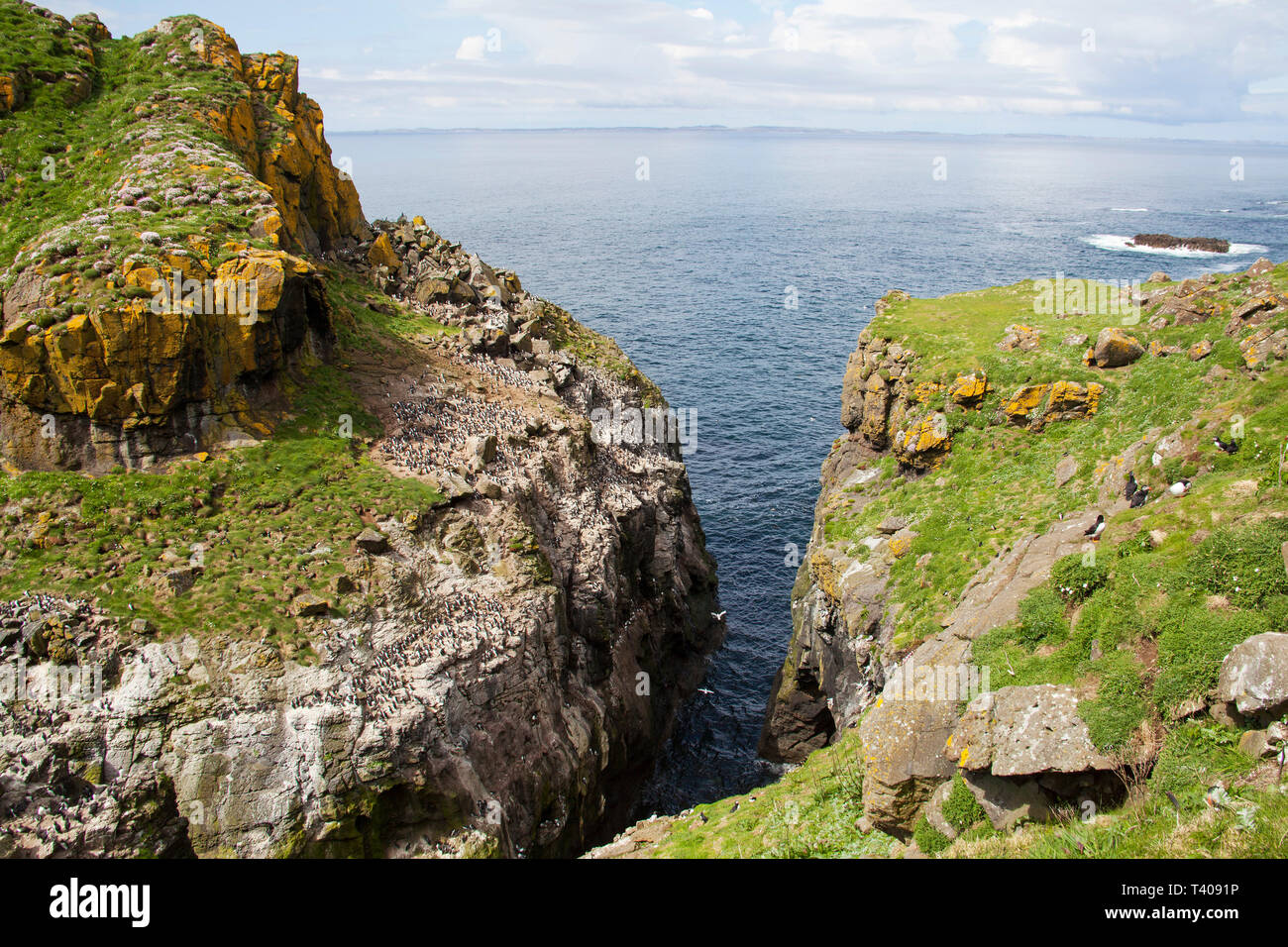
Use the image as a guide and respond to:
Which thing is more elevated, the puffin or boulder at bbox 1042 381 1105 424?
boulder at bbox 1042 381 1105 424

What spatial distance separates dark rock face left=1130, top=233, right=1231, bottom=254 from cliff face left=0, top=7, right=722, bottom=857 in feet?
442

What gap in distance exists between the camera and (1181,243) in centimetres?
13662

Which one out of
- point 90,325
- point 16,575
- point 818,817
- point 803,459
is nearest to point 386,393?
point 90,325

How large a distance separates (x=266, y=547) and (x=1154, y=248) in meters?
161

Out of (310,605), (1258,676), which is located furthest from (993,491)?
(310,605)

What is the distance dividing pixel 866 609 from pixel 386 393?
27043 mm

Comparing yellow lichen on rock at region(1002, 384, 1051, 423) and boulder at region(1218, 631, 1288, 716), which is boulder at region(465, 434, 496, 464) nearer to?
yellow lichen on rock at region(1002, 384, 1051, 423)

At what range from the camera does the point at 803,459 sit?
72.9 m

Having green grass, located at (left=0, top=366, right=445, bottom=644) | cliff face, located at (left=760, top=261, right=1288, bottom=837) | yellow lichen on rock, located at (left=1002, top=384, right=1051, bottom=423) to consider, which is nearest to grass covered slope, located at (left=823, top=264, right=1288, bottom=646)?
cliff face, located at (left=760, top=261, right=1288, bottom=837)

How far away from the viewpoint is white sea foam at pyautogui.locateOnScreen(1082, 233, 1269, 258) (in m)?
128

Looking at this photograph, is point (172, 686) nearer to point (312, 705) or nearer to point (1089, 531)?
point (312, 705)

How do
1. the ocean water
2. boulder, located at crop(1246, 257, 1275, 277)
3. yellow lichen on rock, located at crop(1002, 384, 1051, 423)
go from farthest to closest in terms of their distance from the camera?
the ocean water
boulder, located at crop(1246, 257, 1275, 277)
yellow lichen on rock, located at crop(1002, 384, 1051, 423)

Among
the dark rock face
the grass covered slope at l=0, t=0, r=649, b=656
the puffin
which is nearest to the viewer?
the puffin

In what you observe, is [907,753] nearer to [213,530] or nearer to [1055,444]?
[1055,444]
